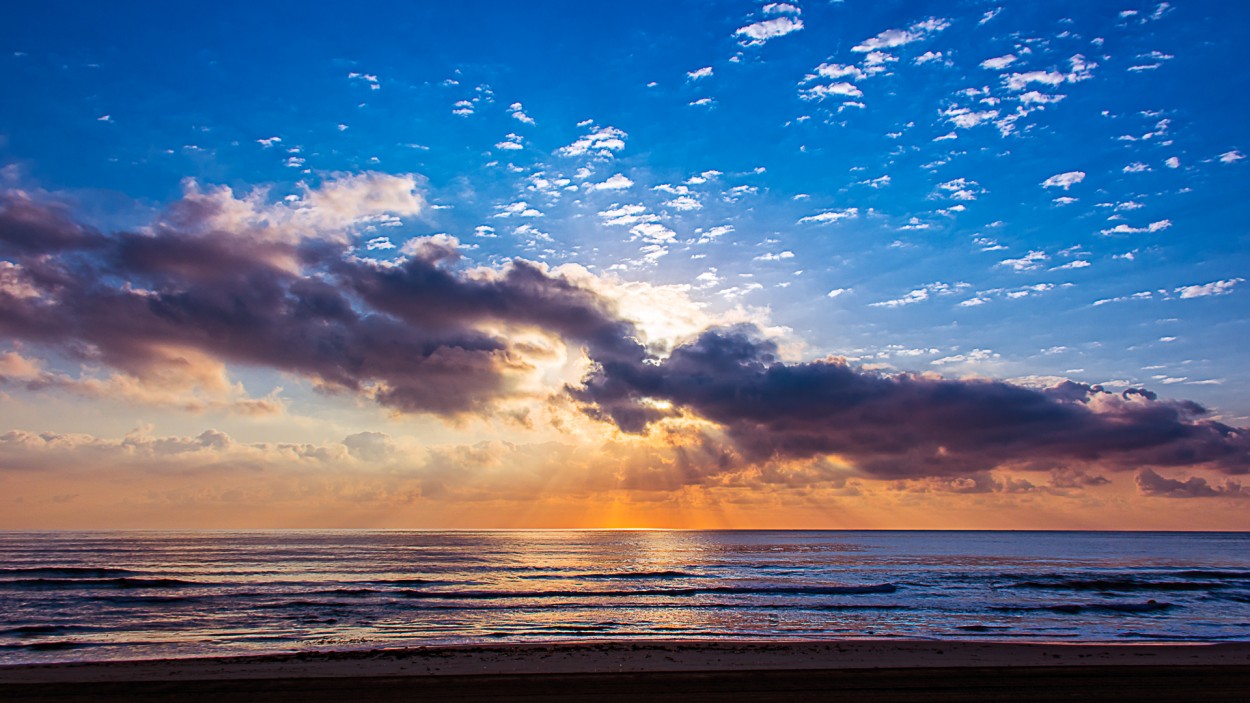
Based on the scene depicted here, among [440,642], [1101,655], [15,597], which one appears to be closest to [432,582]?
[15,597]

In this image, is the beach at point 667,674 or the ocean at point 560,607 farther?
the ocean at point 560,607

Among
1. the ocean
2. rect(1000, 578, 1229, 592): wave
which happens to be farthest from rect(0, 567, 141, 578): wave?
rect(1000, 578, 1229, 592): wave

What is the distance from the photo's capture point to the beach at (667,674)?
17.2m

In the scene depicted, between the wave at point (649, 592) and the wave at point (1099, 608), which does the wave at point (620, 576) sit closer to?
the wave at point (649, 592)

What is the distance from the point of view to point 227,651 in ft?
84.0

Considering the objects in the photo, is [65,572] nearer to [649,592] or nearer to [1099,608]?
[649,592]

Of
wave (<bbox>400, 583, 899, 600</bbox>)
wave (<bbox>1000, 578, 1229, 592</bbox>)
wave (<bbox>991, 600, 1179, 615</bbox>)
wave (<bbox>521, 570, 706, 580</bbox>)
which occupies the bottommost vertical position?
wave (<bbox>521, 570, 706, 580</bbox>)

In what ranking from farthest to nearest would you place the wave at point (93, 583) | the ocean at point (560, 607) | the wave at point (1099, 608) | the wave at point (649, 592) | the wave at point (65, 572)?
the wave at point (65, 572), the wave at point (93, 583), the wave at point (649, 592), the wave at point (1099, 608), the ocean at point (560, 607)

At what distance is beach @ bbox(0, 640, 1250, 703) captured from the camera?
1723 cm

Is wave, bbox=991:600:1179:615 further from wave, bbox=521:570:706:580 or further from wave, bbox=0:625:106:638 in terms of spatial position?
wave, bbox=0:625:106:638

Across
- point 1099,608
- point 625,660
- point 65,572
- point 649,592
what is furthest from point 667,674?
point 65,572

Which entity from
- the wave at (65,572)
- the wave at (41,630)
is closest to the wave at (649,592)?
the wave at (41,630)

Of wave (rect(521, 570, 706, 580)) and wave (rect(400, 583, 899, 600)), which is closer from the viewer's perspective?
wave (rect(400, 583, 899, 600))

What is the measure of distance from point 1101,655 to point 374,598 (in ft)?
125
